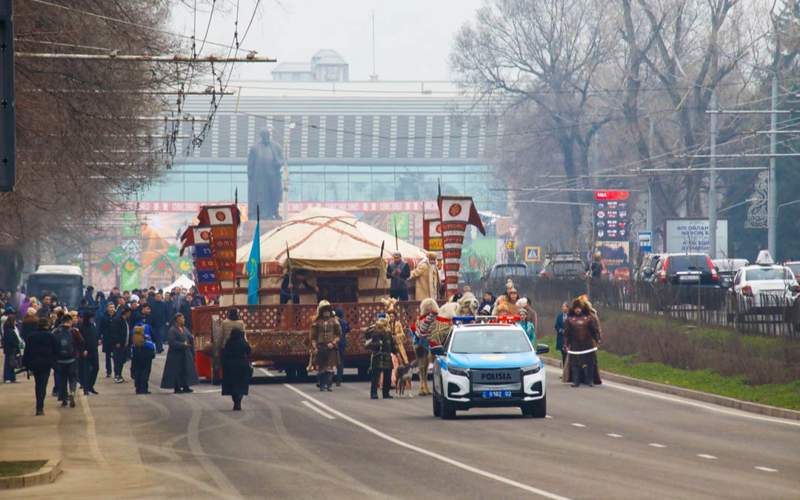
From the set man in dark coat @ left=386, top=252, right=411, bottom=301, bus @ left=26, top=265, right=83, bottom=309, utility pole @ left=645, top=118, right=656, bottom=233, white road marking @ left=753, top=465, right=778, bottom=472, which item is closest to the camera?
white road marking @ left=753, top=465, right=778, bottom=472

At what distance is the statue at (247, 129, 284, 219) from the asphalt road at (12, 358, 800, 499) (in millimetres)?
86420

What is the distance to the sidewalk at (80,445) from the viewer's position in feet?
57.5

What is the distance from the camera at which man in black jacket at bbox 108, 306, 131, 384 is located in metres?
38.7

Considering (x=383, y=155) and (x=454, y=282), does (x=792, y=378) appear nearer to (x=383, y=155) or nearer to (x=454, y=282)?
(x=454, y=282)

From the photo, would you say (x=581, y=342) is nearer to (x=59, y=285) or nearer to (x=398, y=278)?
(x=398, y=278)

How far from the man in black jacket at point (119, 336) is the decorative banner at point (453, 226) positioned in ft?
25.7

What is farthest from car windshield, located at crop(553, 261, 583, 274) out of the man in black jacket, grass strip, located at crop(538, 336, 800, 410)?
the man in black jacket

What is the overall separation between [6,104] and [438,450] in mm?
8999

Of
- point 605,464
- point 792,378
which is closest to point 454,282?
point 792,378

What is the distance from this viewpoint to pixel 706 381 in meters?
33.5

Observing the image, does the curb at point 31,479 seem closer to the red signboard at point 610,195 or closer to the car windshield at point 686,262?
the car windshield at point 686,262

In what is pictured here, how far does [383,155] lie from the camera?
166875 mm

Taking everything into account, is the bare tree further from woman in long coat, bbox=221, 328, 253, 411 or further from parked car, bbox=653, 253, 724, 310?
woman in long coat, bbox=221, 328, 253, 411

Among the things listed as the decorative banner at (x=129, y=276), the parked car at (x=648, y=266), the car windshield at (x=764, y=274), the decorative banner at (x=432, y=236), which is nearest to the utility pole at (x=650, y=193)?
the parked car at (x=648, y=266)
